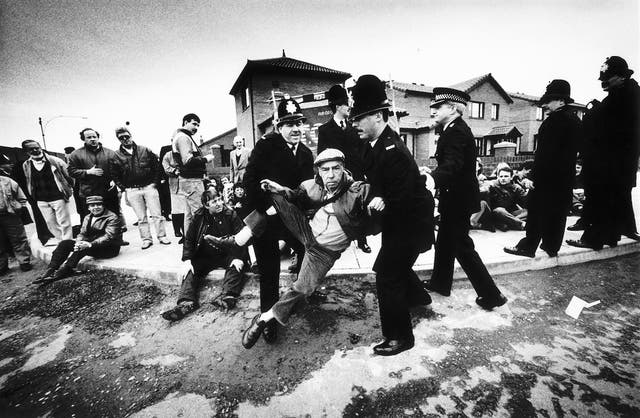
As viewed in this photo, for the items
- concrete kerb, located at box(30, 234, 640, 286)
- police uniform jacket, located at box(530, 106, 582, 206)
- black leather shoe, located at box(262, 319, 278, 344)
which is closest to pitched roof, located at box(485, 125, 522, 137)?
concrete kerb, located at box(30, 234, 640, 286)

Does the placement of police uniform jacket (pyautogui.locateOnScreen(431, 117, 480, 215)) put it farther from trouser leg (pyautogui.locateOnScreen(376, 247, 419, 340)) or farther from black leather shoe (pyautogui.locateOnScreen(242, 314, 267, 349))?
black leather shoe (pyautogui.locateOnScreen(242, 314, 267, 349))

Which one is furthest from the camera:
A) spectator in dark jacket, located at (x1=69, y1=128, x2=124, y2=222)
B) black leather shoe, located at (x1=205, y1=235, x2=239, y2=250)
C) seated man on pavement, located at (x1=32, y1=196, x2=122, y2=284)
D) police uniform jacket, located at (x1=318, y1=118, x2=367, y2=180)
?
spectator in dark jacket, located at (x1=69, y1=128, x2=124, y2=222)

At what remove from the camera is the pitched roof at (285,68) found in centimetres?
1984

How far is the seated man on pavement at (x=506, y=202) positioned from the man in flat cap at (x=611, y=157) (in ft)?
3.52

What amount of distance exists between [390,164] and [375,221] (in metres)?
0.50

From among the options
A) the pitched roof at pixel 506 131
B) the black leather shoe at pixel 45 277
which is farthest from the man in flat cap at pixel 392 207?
the pitched roof at pixel 506 131

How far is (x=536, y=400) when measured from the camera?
178 centimetres

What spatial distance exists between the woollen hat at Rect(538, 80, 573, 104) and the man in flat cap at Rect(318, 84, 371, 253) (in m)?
2.31

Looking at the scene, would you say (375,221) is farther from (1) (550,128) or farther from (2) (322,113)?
(2) (322,113)

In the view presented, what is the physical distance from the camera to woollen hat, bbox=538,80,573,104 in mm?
3277

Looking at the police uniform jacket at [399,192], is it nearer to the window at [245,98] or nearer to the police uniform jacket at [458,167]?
the police uniform jacket at [458,167]

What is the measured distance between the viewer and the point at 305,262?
8.04 ft

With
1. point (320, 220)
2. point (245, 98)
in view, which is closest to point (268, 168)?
point (320, 220)

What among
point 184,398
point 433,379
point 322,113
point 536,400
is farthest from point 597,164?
point 184,398
